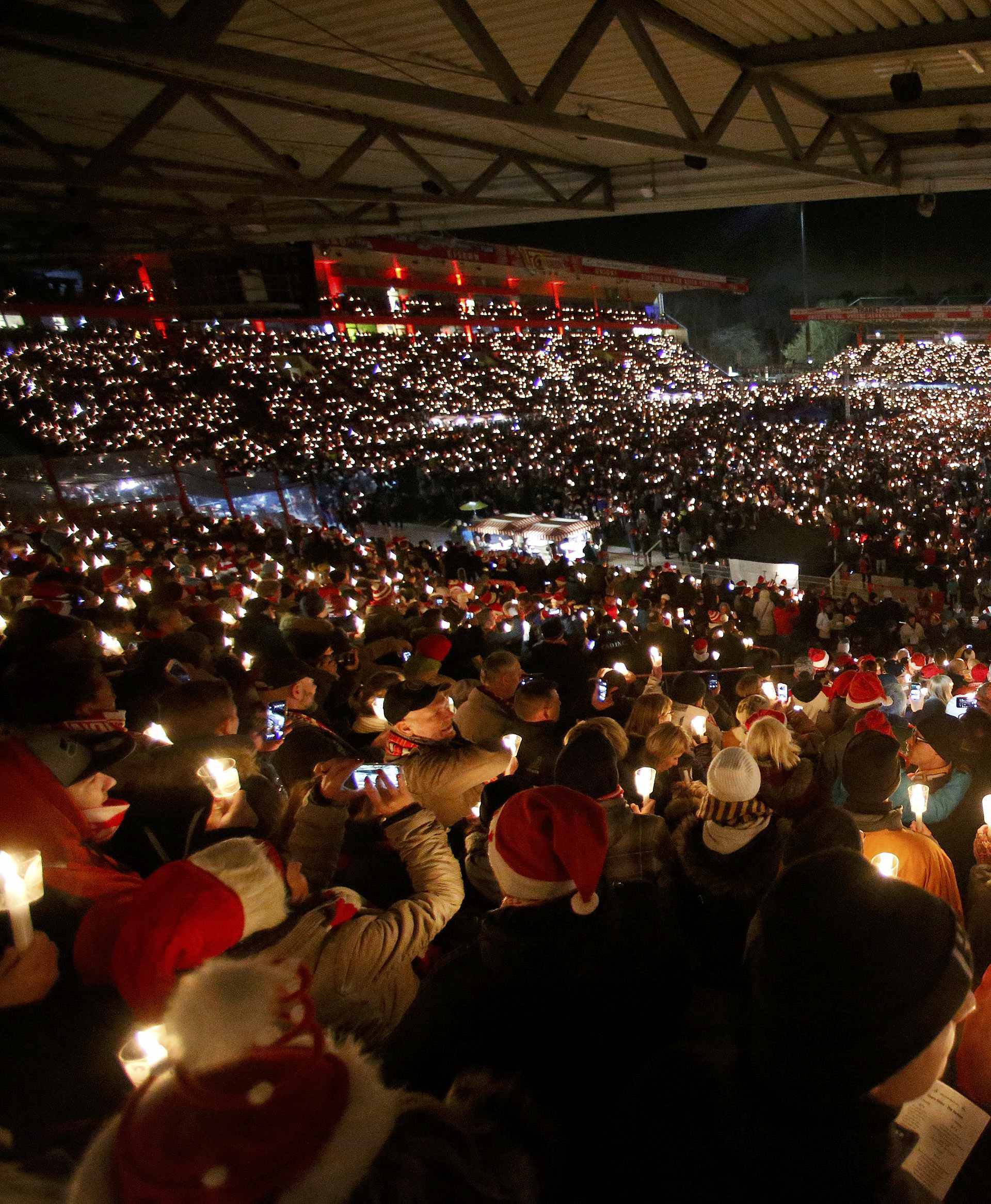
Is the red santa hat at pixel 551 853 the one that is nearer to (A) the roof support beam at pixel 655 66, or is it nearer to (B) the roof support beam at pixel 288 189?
(A) the roof support beam at pixel 655 66

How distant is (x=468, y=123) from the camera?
5.09 m

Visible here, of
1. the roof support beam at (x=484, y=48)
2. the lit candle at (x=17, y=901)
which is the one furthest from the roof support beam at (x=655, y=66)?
the lit candle at (x=17, y=901)

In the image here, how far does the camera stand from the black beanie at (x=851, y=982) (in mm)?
942

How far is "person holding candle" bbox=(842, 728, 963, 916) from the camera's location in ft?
7.41

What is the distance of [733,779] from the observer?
7.12 feet

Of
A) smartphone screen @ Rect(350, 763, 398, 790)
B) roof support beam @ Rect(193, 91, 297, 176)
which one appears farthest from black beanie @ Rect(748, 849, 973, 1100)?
roof support beam @ Rect(193, 91, 297, 176)

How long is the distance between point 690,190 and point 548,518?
11786 millimetres

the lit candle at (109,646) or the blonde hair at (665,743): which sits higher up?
the blonde hair at (665,743)

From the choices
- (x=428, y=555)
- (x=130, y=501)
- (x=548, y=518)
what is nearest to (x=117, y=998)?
(x=428, y=555)

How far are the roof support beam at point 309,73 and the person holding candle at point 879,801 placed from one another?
3338mm

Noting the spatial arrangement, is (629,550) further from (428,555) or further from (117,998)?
(117,998)

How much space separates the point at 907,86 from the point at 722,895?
15.0 feet

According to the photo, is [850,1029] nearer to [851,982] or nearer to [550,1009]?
[851,982]

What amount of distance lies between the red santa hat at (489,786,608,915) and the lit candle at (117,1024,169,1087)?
0.73 m
